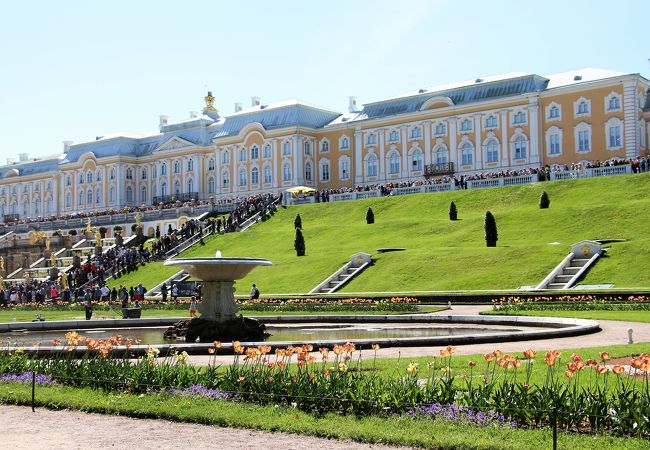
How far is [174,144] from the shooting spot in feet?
290

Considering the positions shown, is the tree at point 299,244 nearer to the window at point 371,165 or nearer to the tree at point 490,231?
the tree at point 490,231

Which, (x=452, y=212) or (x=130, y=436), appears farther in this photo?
(x=452, y=212)

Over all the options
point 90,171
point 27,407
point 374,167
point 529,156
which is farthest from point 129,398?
point 90,171

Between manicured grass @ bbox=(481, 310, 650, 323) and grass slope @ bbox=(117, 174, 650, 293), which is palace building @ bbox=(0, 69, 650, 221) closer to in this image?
grass slope @ bbox=(117, 174, 650, 293)

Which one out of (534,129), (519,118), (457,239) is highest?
(519,118)

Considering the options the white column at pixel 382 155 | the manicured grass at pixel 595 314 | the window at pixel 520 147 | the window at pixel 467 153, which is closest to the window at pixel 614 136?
the window at pixel 520 147

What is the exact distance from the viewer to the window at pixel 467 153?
217 feet

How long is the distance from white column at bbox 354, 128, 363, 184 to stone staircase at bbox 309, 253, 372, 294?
36.2m

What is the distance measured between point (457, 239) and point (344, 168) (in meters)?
35.3

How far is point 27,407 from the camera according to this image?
32.7ft

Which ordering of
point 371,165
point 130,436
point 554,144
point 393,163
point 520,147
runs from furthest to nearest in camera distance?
point 371,165, point 393,163, point 520,147, point 554,144, point 130,436

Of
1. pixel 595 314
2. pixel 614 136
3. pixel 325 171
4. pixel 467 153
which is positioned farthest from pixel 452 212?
pixel 325 171

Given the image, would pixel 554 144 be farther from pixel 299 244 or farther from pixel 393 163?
pixel 299 244

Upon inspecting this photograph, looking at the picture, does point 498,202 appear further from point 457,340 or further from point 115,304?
point 457,340
